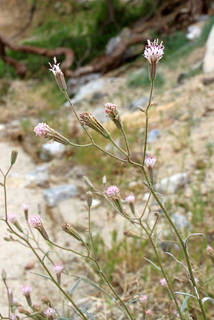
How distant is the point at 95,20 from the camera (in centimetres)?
814

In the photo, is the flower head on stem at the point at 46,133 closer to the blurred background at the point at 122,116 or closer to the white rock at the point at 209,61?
the blurred background at the point at 122,116

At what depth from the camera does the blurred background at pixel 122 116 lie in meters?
2.25

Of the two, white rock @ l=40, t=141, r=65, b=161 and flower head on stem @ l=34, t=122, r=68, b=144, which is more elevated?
white rock @ l=40, t=141, r=65, b=161

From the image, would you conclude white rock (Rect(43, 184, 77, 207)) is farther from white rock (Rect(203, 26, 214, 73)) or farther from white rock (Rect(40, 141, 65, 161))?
white rock (Rect(203, 26, 214, 73))

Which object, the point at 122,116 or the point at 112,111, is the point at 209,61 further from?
the point at 112,111

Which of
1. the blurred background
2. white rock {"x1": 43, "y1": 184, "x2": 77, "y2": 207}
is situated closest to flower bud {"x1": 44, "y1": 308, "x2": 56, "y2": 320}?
the blurred background

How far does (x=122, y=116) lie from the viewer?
441 centimetres

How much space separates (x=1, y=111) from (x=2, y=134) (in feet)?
3.40

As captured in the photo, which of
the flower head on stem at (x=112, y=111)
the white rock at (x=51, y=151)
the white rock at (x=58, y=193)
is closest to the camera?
the flower head on stem at (x=112, y=111)

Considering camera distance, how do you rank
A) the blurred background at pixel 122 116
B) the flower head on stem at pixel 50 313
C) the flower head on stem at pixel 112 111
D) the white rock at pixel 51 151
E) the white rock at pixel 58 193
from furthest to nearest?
the white rock at pixel 51 151 < the white rock at pixel 58 193 < the blurred background at pixel 122 116 < the flower head on stem at pixel 50 313 < the flower head on stem at pixel 112 111

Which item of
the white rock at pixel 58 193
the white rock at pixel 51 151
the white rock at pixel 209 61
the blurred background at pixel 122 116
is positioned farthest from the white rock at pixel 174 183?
the white rock at pixel 209 61

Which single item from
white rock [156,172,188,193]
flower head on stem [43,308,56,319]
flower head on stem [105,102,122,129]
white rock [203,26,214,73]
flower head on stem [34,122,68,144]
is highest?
white rock [203,26,214,73]

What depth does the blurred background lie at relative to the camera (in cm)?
225

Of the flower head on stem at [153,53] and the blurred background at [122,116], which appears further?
the blurred background at [122,116]
